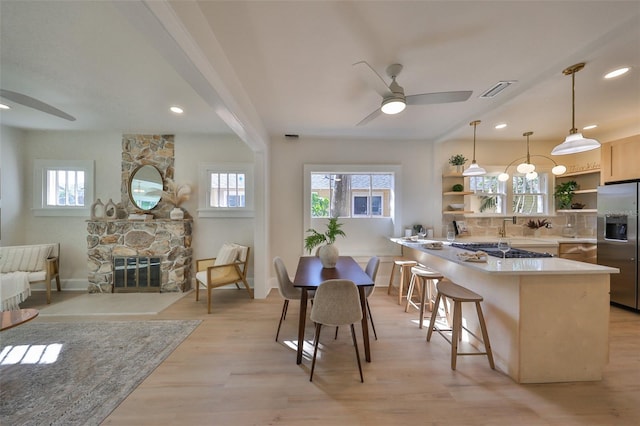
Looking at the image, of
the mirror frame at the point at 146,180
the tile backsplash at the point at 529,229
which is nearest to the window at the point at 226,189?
the mirror frame at the point at 146,180

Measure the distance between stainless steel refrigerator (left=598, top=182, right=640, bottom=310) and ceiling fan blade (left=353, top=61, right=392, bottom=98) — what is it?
3.78 metres

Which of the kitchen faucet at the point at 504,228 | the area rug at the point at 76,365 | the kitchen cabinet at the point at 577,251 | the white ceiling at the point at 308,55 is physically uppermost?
the white ceiling at the point at 308,55

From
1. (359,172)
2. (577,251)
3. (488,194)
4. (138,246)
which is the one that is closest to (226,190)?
(138,246)

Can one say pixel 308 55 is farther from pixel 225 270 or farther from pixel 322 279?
pixel 225 270

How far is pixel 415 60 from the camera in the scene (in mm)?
2018

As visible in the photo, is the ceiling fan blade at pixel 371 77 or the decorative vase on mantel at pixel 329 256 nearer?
the ceiling fan blade at pixel 371 77

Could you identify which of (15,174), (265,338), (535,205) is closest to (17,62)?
(15,174)

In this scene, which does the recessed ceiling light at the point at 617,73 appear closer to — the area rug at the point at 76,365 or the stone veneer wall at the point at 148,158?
the area rug at the point at 76,365

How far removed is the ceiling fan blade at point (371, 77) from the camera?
5.39ft

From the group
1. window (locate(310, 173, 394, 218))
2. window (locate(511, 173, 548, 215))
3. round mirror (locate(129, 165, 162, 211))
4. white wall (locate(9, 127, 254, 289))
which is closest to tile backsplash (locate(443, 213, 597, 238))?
window (locate(511, 173, 548, 215))

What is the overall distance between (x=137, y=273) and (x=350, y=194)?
3974 mm

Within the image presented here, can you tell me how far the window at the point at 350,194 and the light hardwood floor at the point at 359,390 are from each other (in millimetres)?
2305

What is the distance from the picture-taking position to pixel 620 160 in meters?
3.17

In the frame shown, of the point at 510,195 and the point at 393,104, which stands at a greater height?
the point at 393,104
